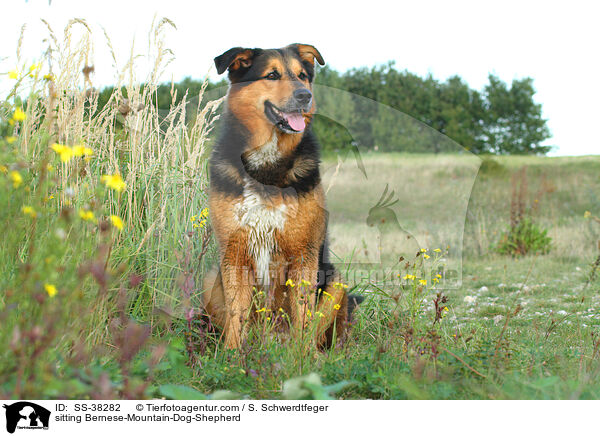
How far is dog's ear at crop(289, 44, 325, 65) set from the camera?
357 centimetres

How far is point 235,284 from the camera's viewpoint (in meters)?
3.58

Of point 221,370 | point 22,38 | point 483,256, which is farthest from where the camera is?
point 483,256

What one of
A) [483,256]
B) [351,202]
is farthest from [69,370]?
[483,256]

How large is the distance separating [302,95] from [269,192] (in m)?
0.71

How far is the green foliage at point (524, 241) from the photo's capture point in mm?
9141

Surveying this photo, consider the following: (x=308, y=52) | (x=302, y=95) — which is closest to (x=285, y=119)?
(x=302, y=95)

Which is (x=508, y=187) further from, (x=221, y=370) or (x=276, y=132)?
(x=221, y=370)

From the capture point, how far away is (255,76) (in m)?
3.54

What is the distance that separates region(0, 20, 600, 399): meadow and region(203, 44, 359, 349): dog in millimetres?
230

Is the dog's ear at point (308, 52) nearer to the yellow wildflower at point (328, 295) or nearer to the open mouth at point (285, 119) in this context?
the open mouth at point (285, 119)

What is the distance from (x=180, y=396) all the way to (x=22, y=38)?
3574mm

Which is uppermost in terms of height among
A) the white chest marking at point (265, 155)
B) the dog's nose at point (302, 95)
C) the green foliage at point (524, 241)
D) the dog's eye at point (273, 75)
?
the dog's eye at point (273, 75)
